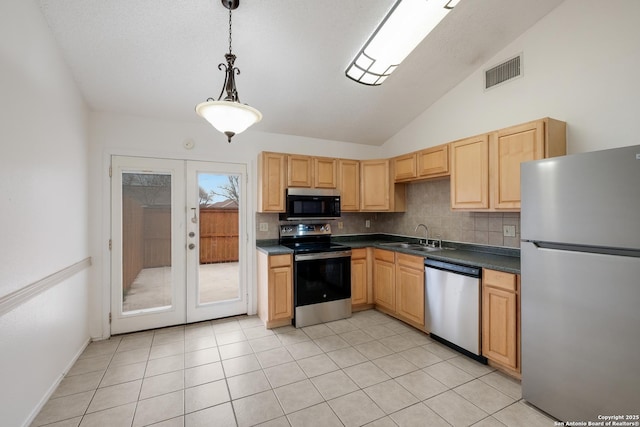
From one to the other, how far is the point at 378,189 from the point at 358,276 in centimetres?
128

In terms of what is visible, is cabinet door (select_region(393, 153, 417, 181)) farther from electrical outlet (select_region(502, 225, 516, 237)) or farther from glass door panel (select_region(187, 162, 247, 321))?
glass door panel (select_region(187, 162, 247, 321))

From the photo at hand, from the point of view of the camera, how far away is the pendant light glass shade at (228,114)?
1.58 m

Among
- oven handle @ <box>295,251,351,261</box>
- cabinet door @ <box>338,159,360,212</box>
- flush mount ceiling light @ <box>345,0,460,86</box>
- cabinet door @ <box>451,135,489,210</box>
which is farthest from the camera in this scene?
cabinet door @ <box>338,159,360,212</box>

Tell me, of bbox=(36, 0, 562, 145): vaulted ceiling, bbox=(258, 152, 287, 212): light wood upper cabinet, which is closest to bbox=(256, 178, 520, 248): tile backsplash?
bbox=(258, 152, 287, 212): light wood upper cabinet

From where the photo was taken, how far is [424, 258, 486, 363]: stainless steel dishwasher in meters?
2.54

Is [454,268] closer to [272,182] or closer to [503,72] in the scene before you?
[503,72]

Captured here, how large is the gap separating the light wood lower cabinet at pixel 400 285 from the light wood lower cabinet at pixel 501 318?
2.37ft

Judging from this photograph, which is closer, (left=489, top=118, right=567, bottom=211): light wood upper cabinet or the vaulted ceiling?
the vaulted ceiling

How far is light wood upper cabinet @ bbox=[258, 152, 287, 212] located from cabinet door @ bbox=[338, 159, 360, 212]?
85 centimetres

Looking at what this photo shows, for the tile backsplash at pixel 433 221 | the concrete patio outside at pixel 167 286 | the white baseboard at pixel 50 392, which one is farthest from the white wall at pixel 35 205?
the tile backsplash at pixel 433 221

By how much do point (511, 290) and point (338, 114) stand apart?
106 inches

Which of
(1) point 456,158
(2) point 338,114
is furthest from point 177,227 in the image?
(1) point 456,158

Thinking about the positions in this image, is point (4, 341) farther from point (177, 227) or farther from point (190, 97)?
point (190, 97)

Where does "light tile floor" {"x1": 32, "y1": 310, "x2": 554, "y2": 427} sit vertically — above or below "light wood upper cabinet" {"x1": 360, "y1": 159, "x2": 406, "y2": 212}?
below
